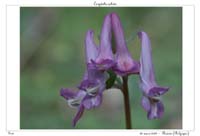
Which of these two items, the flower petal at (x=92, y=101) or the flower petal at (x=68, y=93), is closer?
the flower petal at (x=92, y=101)

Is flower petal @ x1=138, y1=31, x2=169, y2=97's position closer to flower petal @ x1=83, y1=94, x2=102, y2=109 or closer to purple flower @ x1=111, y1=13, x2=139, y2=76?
purple flower @ x1=111, y1=13, x2=139, y2=76

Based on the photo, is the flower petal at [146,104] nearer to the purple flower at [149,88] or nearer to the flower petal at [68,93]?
the purple flower at [149,88]

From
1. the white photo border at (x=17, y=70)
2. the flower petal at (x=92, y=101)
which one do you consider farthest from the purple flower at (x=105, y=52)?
the white photo border at (x=17, y=70)

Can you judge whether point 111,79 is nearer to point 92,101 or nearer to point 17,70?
point 92,101

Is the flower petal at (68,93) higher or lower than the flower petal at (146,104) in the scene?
higher

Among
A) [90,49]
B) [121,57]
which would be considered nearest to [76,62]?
[90,49]

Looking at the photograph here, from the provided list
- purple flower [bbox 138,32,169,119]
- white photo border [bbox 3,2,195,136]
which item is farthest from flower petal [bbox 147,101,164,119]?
white photo border [bbox 3,2,195,136]

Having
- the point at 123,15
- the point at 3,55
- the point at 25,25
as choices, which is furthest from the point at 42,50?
the point at 3,55
